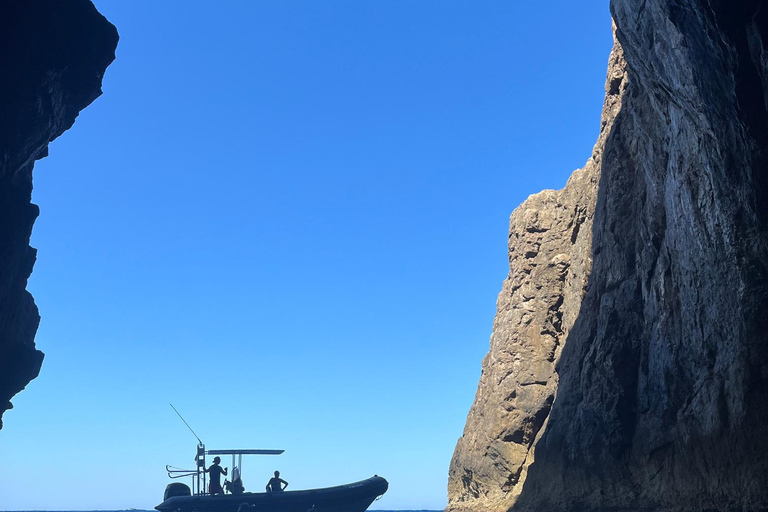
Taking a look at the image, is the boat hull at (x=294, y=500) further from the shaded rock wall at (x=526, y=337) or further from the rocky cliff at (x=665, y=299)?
the rocky cliff at (x=665, y=299)

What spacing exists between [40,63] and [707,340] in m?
21.0

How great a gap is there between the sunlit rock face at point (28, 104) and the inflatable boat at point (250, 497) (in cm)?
1134

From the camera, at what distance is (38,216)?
27094 mm

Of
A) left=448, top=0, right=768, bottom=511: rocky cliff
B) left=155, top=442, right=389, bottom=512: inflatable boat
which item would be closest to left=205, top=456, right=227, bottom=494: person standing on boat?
left=155, top=442, right=389, bottom=512: inflatable boat

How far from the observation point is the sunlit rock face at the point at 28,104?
854 inches

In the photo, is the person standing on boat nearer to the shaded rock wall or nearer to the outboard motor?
the outboard motor

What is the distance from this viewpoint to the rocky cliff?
1263cm

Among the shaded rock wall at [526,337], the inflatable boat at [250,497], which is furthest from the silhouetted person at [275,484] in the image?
the shaded rock wall at [526,337]

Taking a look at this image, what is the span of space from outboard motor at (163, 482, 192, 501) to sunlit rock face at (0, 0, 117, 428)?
11651mm

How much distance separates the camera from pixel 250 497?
36.6m

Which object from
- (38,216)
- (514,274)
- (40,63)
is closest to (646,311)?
(514,274)

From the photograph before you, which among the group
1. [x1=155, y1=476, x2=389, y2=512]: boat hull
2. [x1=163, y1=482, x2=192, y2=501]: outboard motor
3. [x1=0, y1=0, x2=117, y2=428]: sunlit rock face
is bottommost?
[x1=155, y1=476, x2=389, y2=512]: boat hull

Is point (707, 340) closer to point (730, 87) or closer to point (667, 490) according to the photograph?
point (667, 490)

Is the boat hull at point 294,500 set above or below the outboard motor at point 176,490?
below
